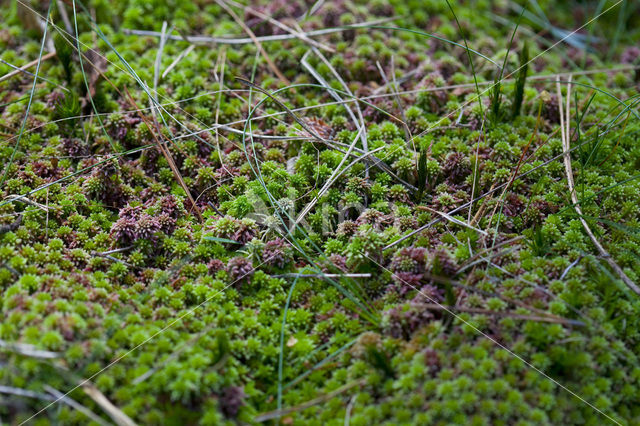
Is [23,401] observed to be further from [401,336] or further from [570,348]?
[570,348]

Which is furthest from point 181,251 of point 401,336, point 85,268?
point 401,336

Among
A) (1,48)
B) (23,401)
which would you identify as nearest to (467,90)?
(23,401)

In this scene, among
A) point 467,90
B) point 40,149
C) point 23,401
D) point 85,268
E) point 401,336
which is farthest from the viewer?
point 467,90

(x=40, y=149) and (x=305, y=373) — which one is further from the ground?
(x=40, y=149)

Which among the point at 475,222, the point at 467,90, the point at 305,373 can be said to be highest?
the point at 467,90

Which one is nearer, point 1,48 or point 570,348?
point 570,348

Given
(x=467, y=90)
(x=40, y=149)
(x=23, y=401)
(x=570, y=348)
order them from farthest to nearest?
(x=467, y=90), (x=40, y=149), (x=570, y=348), (x=23, y=401)

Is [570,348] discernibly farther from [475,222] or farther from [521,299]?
[475,222]
